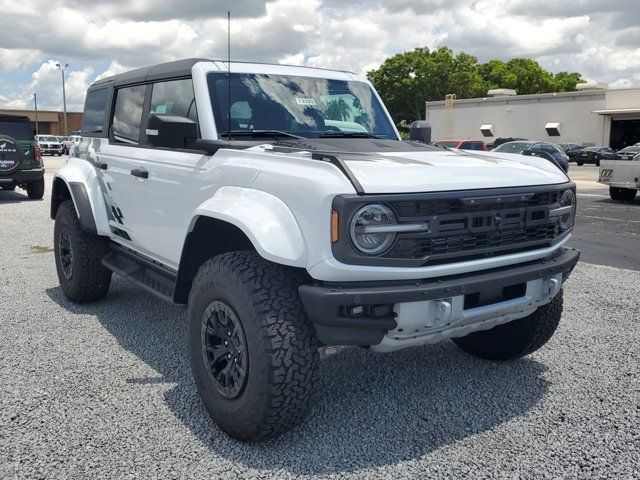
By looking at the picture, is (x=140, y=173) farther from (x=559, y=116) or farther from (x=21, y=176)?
(x=559, y=116)

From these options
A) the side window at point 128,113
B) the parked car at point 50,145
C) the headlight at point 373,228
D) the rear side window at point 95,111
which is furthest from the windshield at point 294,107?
the parked car at point 50,145

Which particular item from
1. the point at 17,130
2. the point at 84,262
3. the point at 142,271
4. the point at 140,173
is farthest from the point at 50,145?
the point at 140,173

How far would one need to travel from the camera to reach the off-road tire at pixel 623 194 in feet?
49.4

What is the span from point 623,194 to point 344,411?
13.9 meters

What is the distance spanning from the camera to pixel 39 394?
3.50m

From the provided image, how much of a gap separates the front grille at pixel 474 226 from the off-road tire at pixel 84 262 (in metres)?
3.18

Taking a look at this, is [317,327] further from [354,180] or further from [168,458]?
[168,458]

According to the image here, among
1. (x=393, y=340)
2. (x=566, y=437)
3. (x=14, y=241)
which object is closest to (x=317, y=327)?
(x=393, y=340)

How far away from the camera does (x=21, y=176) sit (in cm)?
Answer: 1370

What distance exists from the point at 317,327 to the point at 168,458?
3.04 ft

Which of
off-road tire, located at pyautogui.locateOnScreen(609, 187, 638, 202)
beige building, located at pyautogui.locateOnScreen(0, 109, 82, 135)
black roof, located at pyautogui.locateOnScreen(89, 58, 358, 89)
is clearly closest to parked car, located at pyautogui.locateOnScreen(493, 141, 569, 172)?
off-road tire, located at pyautogui.locateOnScreen(609, 187, 638, 202)

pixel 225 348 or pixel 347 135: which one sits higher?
pixel 347 135

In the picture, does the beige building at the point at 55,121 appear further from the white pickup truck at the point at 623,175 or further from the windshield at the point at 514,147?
the white pickup truck at the point at 623,175

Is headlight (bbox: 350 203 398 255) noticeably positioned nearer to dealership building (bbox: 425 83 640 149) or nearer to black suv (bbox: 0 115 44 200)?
black suv (bbox: 0 115 44 200)
